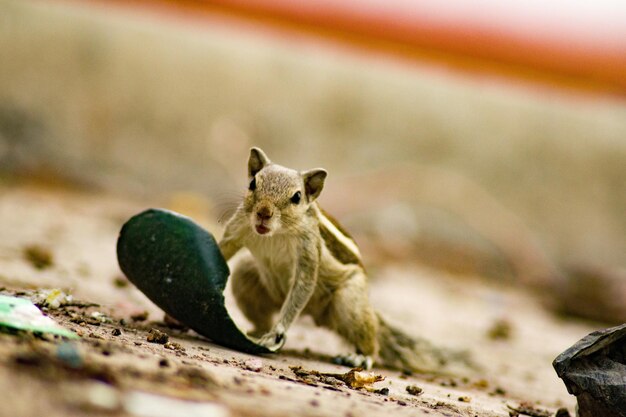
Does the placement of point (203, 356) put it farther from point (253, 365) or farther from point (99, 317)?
point (99, 317)

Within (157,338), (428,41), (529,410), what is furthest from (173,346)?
(428,41)

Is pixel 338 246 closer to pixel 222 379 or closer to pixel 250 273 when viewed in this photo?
pixel 250 273

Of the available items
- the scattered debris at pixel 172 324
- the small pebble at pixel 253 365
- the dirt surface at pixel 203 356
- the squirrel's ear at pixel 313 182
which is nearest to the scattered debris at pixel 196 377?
the dirt surface at pixel 203 356

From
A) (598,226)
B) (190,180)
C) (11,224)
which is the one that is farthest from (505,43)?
(11,224)

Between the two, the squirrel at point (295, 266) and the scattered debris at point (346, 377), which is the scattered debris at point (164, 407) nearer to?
the scattered debris at point (346, 377)

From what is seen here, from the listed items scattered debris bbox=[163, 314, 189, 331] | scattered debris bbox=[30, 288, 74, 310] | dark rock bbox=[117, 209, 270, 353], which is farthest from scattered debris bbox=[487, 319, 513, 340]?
scattered debris bbox=[30, 288, 74, 310]

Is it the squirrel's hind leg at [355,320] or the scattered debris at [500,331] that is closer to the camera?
the squirrel's hind leg at [355,320]
